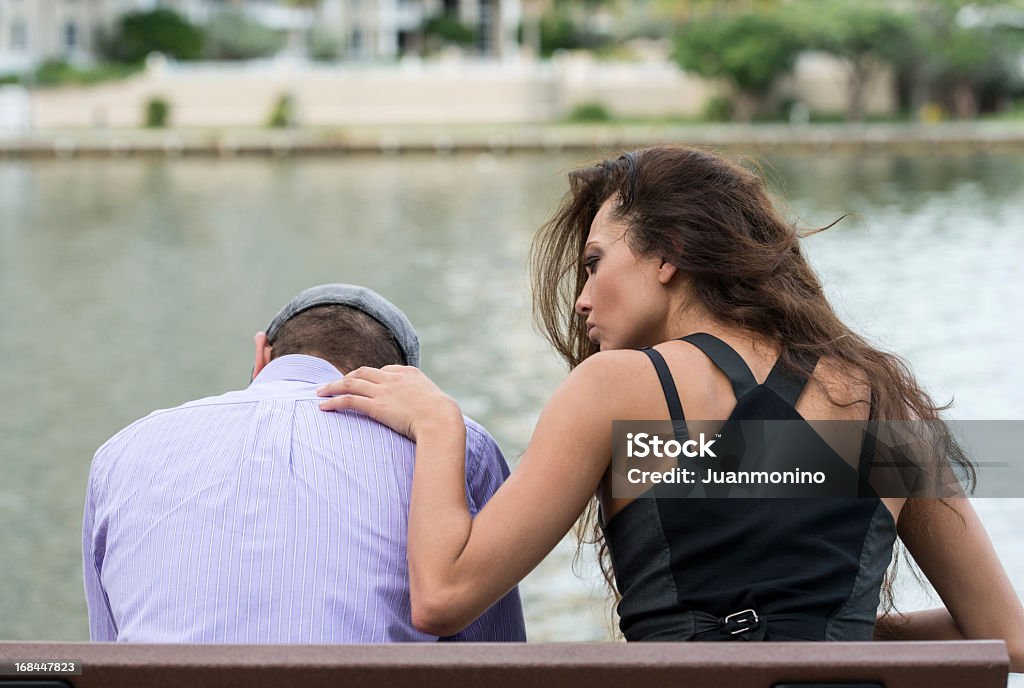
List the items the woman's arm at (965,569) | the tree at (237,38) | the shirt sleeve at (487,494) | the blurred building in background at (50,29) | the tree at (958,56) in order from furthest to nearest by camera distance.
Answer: the tree at (237,38)
the blurred building in background at (50,29)
the tree at (958,56)
the shirt sleeve at (487,494)
the woman's arm at (965,569)

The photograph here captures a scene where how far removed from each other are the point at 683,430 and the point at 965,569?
0.58 metres

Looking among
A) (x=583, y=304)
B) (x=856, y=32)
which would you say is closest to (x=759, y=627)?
(x=583, y=304)

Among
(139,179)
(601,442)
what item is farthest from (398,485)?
(139,179)

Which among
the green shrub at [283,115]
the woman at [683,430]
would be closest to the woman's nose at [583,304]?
the woman at [683,430]

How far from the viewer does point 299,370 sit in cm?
220

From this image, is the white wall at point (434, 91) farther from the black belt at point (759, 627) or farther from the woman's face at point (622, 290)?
the black belt at point (759, 627)

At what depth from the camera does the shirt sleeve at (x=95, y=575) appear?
6.87 ft

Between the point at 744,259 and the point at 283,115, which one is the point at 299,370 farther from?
the point at 283,115

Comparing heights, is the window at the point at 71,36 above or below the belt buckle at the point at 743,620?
below

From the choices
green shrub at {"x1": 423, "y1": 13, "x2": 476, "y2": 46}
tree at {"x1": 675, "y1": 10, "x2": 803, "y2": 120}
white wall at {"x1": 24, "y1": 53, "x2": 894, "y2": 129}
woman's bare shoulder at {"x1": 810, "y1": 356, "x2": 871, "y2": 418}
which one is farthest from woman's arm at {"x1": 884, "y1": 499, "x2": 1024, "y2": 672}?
green shrub at {"x1": 423, "y1": 13, "x2": 476, "y2": 46}

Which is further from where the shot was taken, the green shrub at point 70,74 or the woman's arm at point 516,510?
the green shrub at point 70,74

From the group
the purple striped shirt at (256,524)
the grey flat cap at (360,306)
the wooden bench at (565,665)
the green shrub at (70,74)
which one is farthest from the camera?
the green shrub at (70,74)

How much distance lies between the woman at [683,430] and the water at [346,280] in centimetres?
65

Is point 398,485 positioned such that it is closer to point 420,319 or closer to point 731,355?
point 731,355
